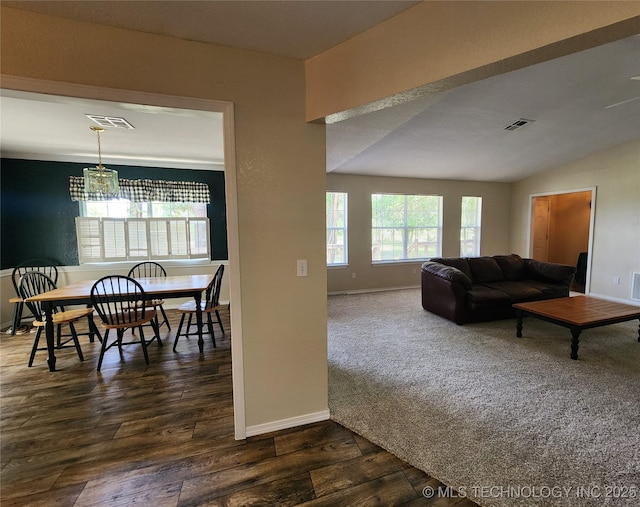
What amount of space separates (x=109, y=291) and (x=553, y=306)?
5.06 meters

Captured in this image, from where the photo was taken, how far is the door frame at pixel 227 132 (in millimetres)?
1495

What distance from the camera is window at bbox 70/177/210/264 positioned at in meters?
4.64

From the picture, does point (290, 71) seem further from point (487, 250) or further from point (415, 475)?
point (487, 250)

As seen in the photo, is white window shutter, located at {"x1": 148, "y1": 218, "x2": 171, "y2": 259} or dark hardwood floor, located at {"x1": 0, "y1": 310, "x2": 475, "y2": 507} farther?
white window shutter, located at {"x1": 148, "y1": 218, "x2": 171, "y2": 259}

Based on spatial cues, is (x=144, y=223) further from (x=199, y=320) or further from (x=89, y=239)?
(x=199, y=320)

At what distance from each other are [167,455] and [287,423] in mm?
759

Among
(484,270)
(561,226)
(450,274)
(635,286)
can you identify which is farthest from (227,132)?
(561,226)

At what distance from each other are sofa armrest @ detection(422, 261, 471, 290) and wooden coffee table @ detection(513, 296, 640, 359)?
64 centimetres

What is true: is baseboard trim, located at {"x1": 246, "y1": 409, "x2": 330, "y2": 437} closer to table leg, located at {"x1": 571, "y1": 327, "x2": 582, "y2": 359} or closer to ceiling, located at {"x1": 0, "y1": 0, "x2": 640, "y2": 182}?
ceiling, located at {"x1": 0, "y1": 0, "x2": 640, "y2": 182}

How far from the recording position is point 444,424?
206 cm

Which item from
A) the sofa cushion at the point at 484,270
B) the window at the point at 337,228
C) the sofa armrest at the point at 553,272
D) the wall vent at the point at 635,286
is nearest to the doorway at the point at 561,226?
the wall vent at the point at 635,286

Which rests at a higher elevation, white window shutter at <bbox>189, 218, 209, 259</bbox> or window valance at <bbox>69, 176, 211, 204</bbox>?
window valance at <bbox>69, 176, 211, 204</bbox>

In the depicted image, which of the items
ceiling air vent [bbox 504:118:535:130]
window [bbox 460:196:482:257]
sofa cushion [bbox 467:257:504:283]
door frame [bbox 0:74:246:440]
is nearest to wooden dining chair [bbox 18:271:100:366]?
door frame [bbox 0:74:246:440]

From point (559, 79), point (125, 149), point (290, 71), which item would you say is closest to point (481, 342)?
point (559, 79)
